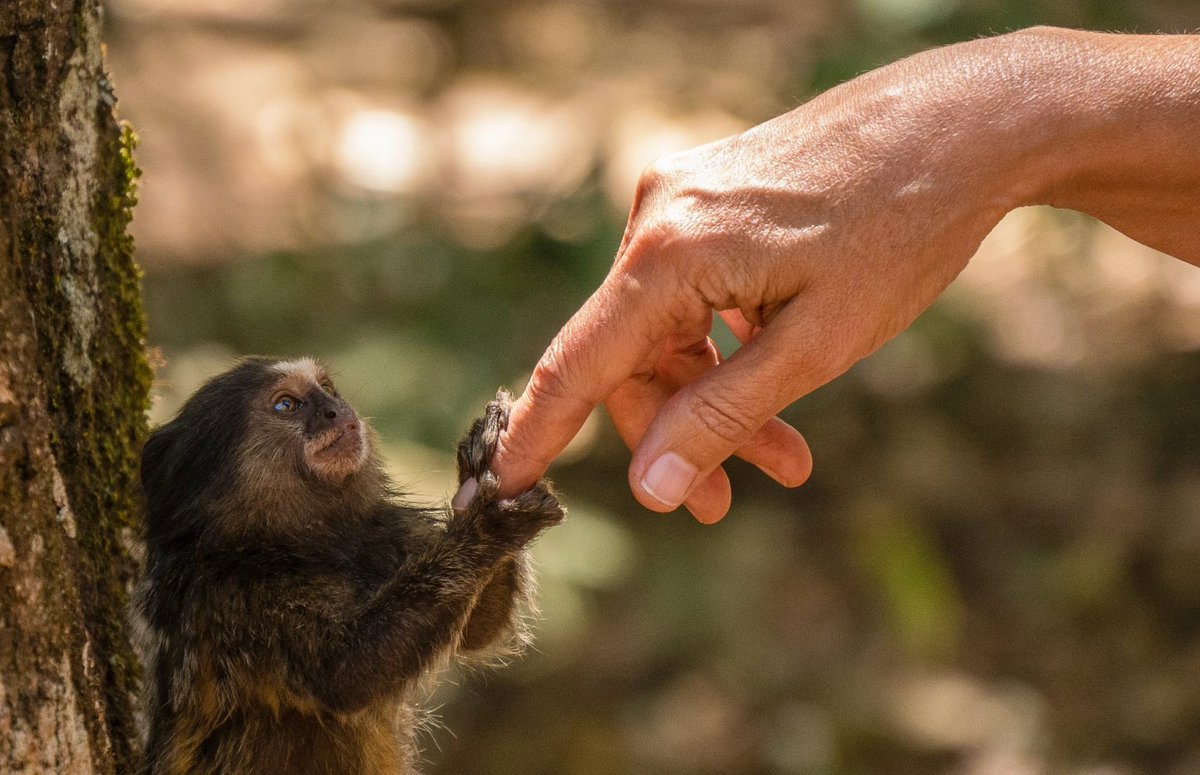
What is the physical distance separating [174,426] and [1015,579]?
6.22 m

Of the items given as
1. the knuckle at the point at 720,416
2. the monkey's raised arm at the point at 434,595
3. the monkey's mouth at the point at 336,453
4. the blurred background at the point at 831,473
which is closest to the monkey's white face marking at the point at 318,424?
the monkey's mouth at the point at 336,453

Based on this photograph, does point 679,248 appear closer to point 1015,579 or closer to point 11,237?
point 11,237

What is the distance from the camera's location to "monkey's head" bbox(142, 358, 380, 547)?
3.71 m

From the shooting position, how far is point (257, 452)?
3939mm

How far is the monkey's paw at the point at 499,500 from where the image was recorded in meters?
3.40

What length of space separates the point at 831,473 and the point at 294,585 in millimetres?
6075

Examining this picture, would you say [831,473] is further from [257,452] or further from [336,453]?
[257,452]

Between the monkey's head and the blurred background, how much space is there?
7.90 feet

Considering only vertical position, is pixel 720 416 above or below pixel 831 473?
above

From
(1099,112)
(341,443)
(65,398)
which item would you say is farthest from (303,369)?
(1099,112)

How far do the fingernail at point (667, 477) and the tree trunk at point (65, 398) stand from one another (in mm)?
1307

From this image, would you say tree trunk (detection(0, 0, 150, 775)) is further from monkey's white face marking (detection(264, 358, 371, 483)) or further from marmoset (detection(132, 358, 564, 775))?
monkey's white face marking (detection(264, 358, 371, 483))

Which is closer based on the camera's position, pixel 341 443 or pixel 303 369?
pixel 341 443

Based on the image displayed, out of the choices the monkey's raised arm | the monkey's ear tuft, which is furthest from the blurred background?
the monkey's raised arm
